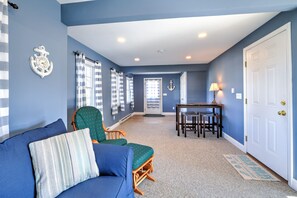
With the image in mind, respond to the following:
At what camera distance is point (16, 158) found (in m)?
0.97

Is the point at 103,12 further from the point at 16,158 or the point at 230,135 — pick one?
the point at 230,135

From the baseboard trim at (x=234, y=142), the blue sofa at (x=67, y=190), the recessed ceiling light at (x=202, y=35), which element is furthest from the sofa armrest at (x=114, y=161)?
the baseboard trim at (x=234, y=142)

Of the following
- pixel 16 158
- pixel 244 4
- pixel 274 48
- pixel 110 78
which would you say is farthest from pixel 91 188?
pixel 110 78

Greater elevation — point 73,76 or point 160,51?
point 160,51

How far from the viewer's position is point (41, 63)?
1716 millimetres

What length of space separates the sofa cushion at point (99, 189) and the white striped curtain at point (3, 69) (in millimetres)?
761

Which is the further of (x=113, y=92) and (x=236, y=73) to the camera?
(x=113, y=92)

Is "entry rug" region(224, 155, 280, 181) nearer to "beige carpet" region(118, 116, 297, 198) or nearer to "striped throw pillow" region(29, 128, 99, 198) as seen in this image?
"beige carpet" region(118, 116, 297, 198)

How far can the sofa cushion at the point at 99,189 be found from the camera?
106 centimetres

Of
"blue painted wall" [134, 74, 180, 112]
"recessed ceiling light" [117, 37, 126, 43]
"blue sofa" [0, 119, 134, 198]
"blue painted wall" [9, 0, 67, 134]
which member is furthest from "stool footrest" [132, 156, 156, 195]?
"blue painted wall" [134, 74, 180, 112]

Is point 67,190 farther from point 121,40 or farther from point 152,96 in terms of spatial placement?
point 152,96

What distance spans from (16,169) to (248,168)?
2.91 meters

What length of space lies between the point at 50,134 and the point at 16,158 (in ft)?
1.16

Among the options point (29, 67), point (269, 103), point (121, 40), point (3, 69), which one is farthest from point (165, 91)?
point (3, 69)
